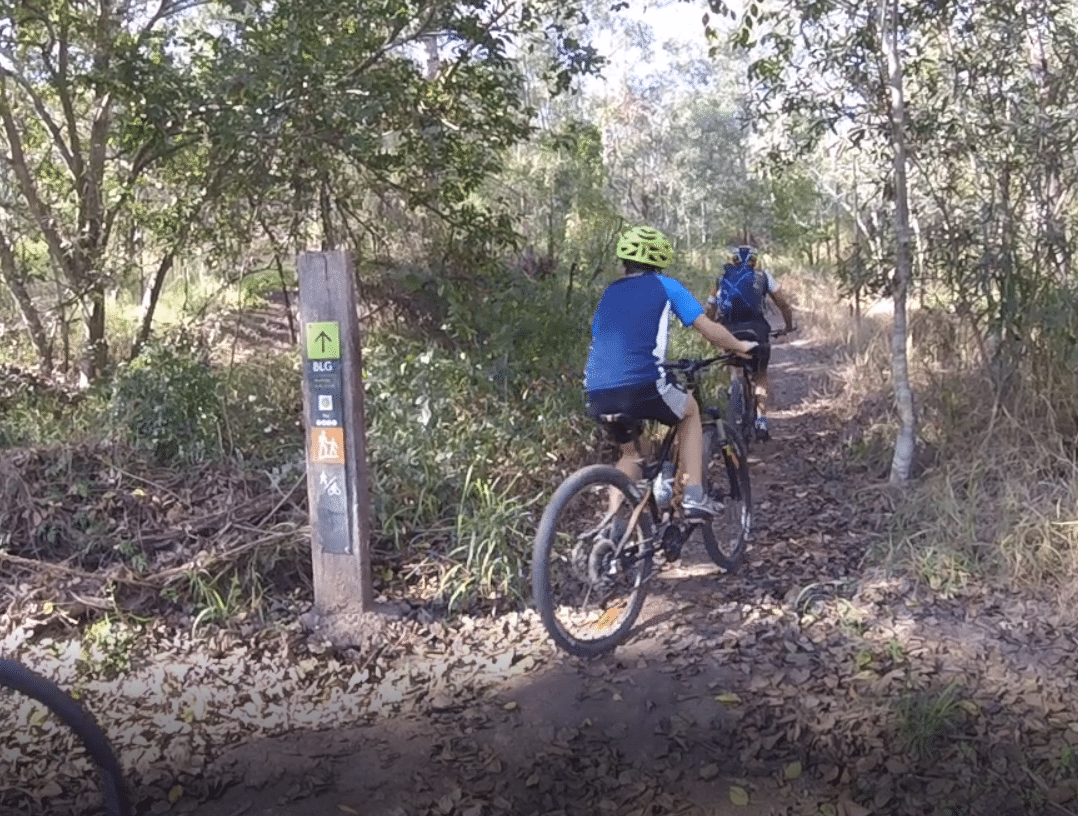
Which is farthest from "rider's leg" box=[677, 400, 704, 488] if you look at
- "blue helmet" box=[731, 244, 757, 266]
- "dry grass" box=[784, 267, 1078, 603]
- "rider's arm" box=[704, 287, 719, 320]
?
"blue helmet" box=[731, 244, 757, 266]

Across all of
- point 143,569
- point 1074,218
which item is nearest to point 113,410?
point 143,569

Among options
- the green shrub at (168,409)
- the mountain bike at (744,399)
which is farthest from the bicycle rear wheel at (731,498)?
the green shrub at (168,409)

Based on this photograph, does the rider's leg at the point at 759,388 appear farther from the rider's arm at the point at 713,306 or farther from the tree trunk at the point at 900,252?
the tree trunk at the point at 900,252

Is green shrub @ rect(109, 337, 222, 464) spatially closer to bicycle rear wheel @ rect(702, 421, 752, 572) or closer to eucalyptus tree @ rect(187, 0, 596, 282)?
eucalyptus tree @ rect(187, 0, 596, 282)

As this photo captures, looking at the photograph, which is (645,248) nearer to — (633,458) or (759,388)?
(633,458)

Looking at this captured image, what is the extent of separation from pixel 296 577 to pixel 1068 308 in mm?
4752

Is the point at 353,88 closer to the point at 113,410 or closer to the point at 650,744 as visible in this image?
the point at 113,410

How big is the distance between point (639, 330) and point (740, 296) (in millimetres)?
3662

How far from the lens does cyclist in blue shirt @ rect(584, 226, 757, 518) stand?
457cm

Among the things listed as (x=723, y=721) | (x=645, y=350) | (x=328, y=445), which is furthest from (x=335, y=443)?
(x=723, y=721)

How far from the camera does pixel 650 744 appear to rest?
3.77 metres

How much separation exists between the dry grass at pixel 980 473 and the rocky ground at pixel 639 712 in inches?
9.3

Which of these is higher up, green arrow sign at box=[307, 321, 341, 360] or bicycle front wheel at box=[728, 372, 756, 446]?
green arrow sign at box=[307, 321, 341, 360]

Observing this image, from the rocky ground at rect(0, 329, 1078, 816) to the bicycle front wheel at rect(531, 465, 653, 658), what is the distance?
14 centimetres
